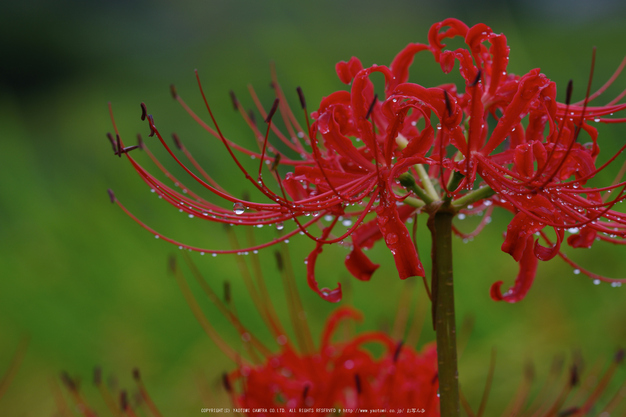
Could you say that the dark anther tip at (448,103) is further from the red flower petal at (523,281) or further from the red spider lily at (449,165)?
the red flower petal at (523,281)

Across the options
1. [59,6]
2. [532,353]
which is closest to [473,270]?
[532,353]

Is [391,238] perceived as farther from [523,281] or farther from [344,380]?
[344,380]

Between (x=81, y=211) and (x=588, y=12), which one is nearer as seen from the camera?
(x=81, y=211)

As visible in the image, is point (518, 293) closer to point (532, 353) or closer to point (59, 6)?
point (532, 353)

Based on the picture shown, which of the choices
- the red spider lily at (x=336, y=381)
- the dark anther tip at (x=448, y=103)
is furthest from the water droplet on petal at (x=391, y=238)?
the red spider lily at (x=336, y=381)

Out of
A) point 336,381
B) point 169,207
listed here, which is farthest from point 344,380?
point 169,207

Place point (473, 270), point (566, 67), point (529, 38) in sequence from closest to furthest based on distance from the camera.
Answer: point (473, 270), point (566, 67), point (529, 38)

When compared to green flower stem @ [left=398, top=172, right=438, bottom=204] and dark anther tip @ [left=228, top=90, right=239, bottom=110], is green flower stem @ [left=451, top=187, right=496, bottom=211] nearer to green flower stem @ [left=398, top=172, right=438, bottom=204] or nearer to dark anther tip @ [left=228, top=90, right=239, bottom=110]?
green flower stem @ [left=398, top=172, right=438, bottom=204]
